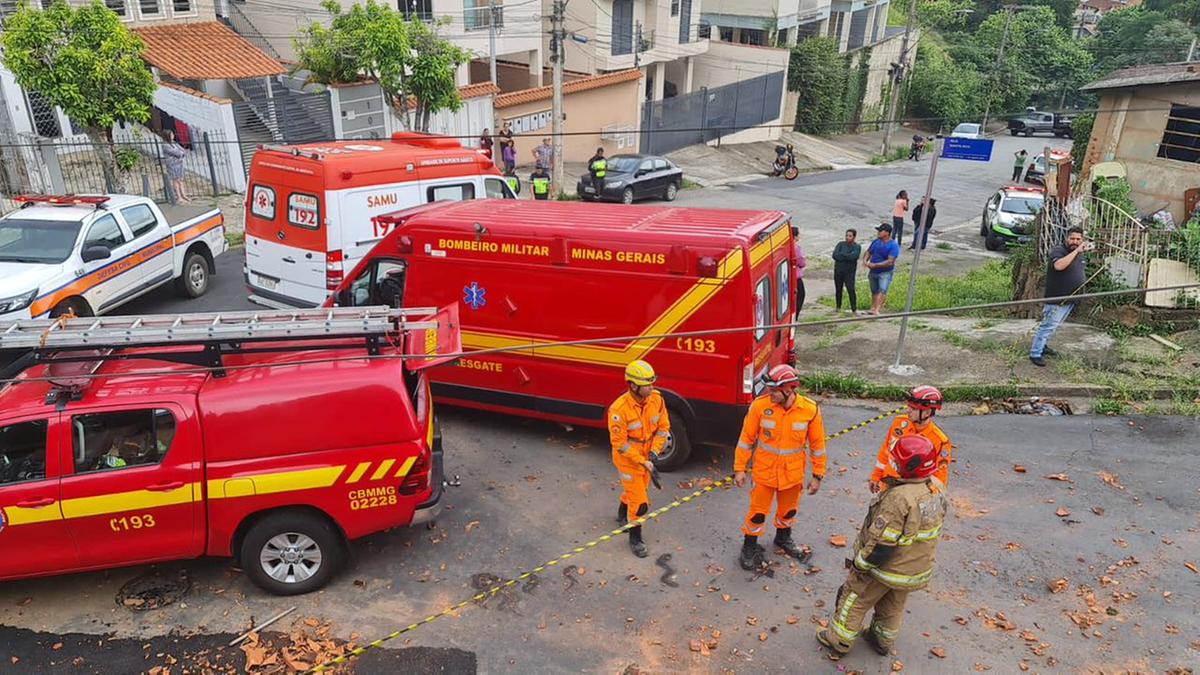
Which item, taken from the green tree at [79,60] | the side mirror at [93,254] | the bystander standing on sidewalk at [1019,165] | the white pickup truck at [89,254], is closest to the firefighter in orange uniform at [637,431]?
the white pickup truck at [89,254]

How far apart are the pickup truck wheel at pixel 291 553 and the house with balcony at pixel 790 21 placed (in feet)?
117

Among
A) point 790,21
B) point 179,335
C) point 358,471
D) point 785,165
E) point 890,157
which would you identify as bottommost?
point 890,157

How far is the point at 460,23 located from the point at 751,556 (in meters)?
23.9

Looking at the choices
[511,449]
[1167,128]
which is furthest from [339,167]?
[1167,128]

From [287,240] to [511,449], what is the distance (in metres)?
5.04

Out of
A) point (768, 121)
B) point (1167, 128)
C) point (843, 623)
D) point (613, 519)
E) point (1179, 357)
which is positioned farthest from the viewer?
point (768, 121)

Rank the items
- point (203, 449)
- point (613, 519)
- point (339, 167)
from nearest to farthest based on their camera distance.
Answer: point (203, 449) < point (613, 519) < point (339, 167)

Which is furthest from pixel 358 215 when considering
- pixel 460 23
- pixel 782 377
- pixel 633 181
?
pixel 460 23

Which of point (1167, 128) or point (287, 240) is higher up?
point (1167, 128)

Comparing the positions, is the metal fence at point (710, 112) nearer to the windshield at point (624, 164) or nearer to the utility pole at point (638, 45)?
the utility pole at point (638, 45)

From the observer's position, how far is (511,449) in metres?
7.98

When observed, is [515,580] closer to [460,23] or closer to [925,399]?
[925,399]

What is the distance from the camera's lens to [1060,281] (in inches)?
355

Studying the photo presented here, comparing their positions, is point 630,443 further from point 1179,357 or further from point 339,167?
point 1179,357
